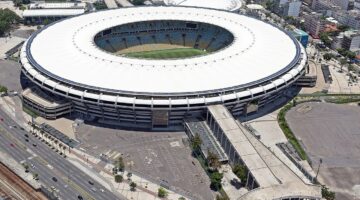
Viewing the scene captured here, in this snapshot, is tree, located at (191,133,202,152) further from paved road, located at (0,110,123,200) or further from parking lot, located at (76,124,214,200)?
paved road, located at (0,110,123,200)

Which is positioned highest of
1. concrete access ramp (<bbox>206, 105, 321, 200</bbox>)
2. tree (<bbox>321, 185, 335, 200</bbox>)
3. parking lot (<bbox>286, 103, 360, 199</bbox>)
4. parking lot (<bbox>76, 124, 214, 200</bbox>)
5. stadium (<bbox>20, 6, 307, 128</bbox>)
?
stadium (<bbox>20, 6, 307, 128</bbox>)

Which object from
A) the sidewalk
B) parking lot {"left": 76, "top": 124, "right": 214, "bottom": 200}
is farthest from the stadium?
the sidewalk

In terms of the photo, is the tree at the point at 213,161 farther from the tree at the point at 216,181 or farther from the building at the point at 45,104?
the building at the point at 45,104

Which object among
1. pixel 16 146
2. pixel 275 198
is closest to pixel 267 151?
pixel 275 198

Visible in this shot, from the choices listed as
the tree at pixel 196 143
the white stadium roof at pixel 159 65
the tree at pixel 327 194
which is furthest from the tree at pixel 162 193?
the tree at pixel 327 194

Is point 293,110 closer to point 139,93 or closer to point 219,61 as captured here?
point 219,61

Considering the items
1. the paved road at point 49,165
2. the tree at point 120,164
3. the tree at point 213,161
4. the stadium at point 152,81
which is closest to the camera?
the paved road at point 49,165

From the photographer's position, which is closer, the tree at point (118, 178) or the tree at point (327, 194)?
the tree at point (327, 194)
